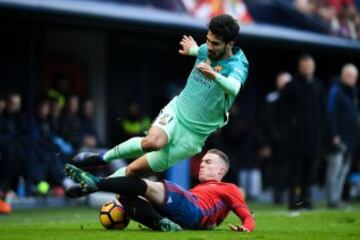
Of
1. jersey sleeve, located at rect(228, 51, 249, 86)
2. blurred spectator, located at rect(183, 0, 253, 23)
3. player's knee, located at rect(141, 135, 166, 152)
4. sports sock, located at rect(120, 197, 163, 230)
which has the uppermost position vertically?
blurred spectator, located at rect(183, 0, 253, 23)

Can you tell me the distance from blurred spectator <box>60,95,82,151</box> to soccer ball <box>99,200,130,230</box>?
7.84 metres

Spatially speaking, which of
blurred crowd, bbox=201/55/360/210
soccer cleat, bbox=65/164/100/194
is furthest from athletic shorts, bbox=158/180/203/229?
blurred crowd, bbox=201/55/360/210

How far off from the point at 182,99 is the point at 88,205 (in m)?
7.79

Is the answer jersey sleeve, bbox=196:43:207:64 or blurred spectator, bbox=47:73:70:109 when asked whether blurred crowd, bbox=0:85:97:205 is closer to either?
blurred spectator, bbox=47:73:70:109

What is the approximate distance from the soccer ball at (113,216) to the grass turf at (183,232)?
0.08 metres

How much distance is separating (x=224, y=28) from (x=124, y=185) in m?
1.82

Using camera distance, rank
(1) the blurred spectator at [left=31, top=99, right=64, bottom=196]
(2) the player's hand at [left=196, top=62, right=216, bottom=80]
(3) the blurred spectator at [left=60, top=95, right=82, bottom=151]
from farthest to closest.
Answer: (3) the blurred spectator at [left=60, top=95, right=82, bottom=151] < (1) the blurred spectator at [left=31, top=99, right=64, bottom=196] < (2) the player's hand at [left=196, top=62, right=216, bottom=80]

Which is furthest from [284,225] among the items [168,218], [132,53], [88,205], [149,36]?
[132,53]

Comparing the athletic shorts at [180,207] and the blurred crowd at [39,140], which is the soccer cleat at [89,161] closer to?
the athletic shorts at [180,207]

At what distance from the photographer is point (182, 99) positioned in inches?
Answer: 416

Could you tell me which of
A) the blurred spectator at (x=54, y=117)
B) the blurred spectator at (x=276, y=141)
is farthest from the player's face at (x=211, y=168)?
the blurred spectator at (x=276, y=141)

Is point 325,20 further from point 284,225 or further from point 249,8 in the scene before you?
point 284,225

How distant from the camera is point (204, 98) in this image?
10.4 meters

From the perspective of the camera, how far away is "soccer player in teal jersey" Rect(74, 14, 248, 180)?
10.3 m
